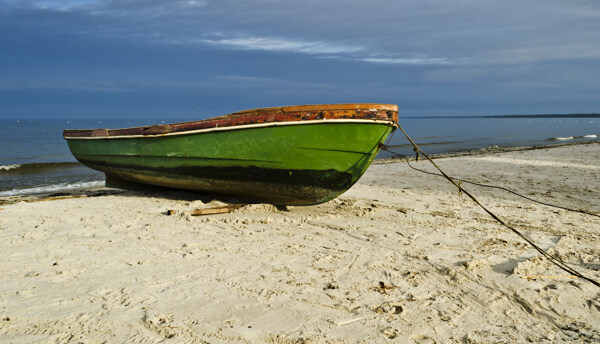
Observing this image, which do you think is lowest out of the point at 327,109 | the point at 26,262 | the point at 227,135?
the point at 26,262

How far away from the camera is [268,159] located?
15.6 feet

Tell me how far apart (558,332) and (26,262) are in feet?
12.6

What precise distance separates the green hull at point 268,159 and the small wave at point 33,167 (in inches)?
336

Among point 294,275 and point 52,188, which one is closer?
point 294,275

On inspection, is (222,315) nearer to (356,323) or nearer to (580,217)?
(356,323)

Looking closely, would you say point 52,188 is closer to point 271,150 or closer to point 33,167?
point 33,167

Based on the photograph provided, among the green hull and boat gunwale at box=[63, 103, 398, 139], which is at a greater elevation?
boat gunwale at box=[63, 103, 398, 139]

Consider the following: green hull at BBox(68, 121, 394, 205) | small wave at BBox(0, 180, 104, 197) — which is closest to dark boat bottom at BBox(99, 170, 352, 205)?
green hull at BBox(68, 121, 394, 205)

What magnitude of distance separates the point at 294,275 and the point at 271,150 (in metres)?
1.92

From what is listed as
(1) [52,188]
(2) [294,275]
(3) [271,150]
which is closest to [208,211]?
(3) [271,150]

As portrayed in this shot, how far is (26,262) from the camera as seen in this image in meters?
3.33

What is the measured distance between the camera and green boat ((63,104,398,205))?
441 centimetres

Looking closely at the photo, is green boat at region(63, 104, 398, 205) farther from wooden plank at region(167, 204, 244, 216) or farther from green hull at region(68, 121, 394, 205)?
wooden plank at region(167, 204, 244, 216)

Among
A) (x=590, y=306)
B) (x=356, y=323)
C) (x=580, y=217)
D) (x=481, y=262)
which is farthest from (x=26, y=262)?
(x=580, y=217)
